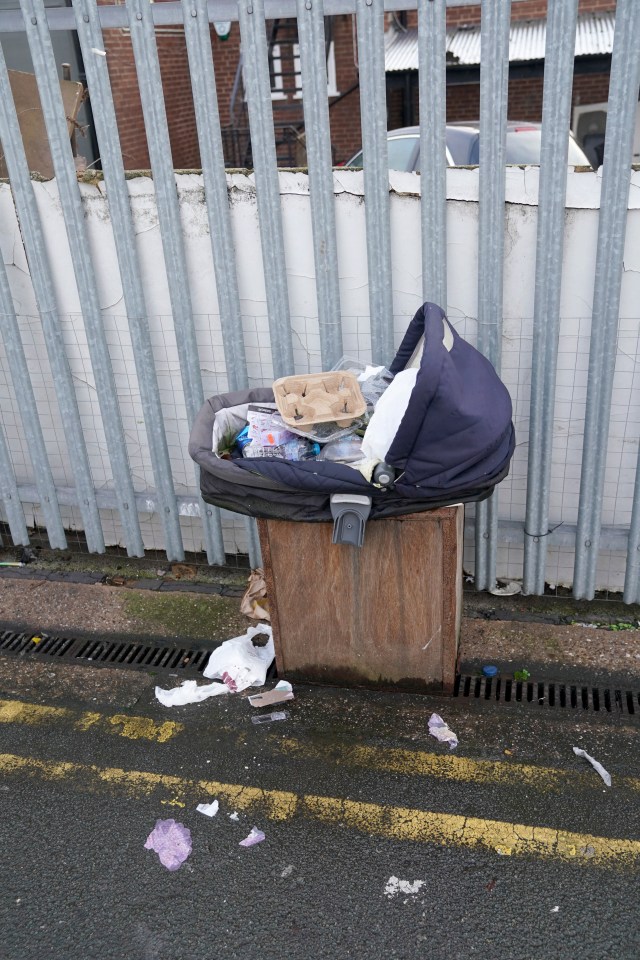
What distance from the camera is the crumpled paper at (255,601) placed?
4.18 m

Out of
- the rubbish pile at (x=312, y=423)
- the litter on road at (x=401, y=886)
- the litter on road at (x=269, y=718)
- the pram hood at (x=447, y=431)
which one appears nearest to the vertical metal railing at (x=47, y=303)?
the rubbish pile at (x=312, y=423)

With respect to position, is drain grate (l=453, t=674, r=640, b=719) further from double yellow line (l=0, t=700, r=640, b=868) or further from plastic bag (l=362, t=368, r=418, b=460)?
plastic bag (l=362, t=368, r=418, b=460)

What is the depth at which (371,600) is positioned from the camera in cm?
338

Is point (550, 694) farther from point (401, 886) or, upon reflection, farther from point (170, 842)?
point (170, 842)

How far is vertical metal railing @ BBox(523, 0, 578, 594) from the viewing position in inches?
122

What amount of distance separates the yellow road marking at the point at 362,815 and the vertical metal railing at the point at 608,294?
56.6 inches

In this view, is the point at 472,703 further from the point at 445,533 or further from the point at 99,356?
the point at 99,356

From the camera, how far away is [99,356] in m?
4.14

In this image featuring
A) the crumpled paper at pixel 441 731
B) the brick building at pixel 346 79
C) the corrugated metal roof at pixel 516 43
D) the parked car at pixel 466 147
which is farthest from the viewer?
the brick building at pixel 346 79

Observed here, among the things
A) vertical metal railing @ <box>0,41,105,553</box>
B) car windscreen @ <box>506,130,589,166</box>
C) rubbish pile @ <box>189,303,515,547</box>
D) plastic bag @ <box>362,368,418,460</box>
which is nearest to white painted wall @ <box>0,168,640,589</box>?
vertical metal railing @ <box>0,41,105,553</box>

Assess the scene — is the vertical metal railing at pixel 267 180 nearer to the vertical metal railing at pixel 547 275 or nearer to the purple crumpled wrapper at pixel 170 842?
the vertical metal railing at pixel 547 275

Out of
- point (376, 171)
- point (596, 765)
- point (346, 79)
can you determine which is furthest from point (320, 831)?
point (346, 79)

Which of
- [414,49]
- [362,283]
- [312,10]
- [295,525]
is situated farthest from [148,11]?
[414,49]

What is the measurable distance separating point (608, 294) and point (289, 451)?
1508 millimetres
